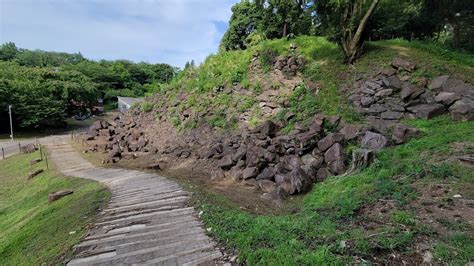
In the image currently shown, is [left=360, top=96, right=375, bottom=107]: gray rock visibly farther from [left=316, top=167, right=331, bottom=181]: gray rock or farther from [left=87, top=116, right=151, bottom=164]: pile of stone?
[left=87, top=116, right=151, bottom=164]: pile of stone

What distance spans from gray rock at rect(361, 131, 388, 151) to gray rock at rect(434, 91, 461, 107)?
2.66m

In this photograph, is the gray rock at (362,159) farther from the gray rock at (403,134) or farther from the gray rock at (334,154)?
the gray rock at (403,134)

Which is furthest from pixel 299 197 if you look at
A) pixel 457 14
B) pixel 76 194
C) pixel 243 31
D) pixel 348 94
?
pixel 243 31

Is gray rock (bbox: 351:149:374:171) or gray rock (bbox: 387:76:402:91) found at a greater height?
gray rock (bbox: 387:76:402:91)

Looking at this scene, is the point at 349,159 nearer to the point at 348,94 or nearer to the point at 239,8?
the point at 348,94

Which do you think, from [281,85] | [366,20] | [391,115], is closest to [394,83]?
[391,115]

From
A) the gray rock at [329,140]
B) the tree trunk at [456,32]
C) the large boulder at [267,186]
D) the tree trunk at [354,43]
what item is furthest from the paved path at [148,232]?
the tree trunk at [456,32]

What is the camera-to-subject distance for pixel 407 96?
9930 millimetres

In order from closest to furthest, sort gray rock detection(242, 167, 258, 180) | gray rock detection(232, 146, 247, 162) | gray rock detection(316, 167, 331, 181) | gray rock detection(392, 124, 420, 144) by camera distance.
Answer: gray rock detection(392, 124, 420, 144) < gray rock detection(316, 167, 331, 181) < gray rock detection(242, 167, 258, 180) < gray rock detection(232, 146, 247, 162)

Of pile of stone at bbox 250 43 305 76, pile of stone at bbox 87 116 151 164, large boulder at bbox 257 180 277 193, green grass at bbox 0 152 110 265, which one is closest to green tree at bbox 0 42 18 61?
pile of stone at bbox 87 116 151 164

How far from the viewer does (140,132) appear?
61.7 feet

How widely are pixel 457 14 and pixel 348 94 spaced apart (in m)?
9.46

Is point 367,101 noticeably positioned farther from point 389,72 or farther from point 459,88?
point 459,88

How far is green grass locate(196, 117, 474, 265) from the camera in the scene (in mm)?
3662
